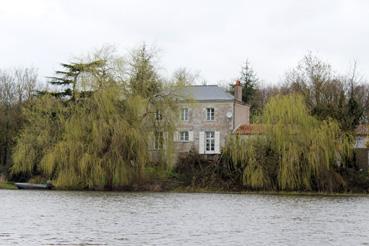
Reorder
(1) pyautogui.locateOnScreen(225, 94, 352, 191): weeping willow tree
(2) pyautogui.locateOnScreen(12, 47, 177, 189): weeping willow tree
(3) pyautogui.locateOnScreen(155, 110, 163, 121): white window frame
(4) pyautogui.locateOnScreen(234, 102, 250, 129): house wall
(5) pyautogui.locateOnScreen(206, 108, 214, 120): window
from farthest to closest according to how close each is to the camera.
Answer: (5) pyautogui.locateOnScreen(206, 108, 214, 120): window, (4) pyautogui.locateOnScreen(234, 102, 250, 129): house wall, (3) pyautogui.locateOnScreen(155, 110, 163, 121): white window frame, (2) pyautogui.locateOnScreen(12, 47, 177, 189): weeping willow tree, (1) pyautogui.locateOnScreen(225, 94, 352, 191): weeping willow tree

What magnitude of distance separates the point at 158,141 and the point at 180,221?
2454 centimetres

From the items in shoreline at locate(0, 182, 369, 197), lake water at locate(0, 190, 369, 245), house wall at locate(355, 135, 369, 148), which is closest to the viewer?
lake water at locate(0, 190, 369, 245)

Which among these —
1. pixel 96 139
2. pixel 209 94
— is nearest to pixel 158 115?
pixel 96 139

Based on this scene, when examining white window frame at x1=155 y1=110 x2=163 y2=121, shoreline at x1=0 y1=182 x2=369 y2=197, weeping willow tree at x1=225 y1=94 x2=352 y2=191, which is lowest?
shoreline at x1=0 y1=182 x2=369 y2=197

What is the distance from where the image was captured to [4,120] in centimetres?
6488

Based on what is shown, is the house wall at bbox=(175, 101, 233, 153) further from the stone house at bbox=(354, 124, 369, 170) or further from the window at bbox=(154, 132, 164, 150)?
the stone house at bbox=(354, 124, 369, 170)

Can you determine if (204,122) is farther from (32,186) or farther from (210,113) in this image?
(32,186)

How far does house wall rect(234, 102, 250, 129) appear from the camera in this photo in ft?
212

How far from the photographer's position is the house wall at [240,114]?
2542 inches

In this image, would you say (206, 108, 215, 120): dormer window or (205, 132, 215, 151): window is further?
(206, 108, 215, 120): dormer window

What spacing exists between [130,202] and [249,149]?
13.2 m

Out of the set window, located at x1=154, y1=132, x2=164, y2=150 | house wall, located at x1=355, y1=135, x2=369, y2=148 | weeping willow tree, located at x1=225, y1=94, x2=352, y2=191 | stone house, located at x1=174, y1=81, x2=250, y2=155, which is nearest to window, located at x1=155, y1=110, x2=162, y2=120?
window, located at x1=154, y1=132, x2=164, y2=150

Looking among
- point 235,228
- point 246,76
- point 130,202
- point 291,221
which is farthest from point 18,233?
point 246,76

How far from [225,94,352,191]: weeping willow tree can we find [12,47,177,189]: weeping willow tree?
649cm
